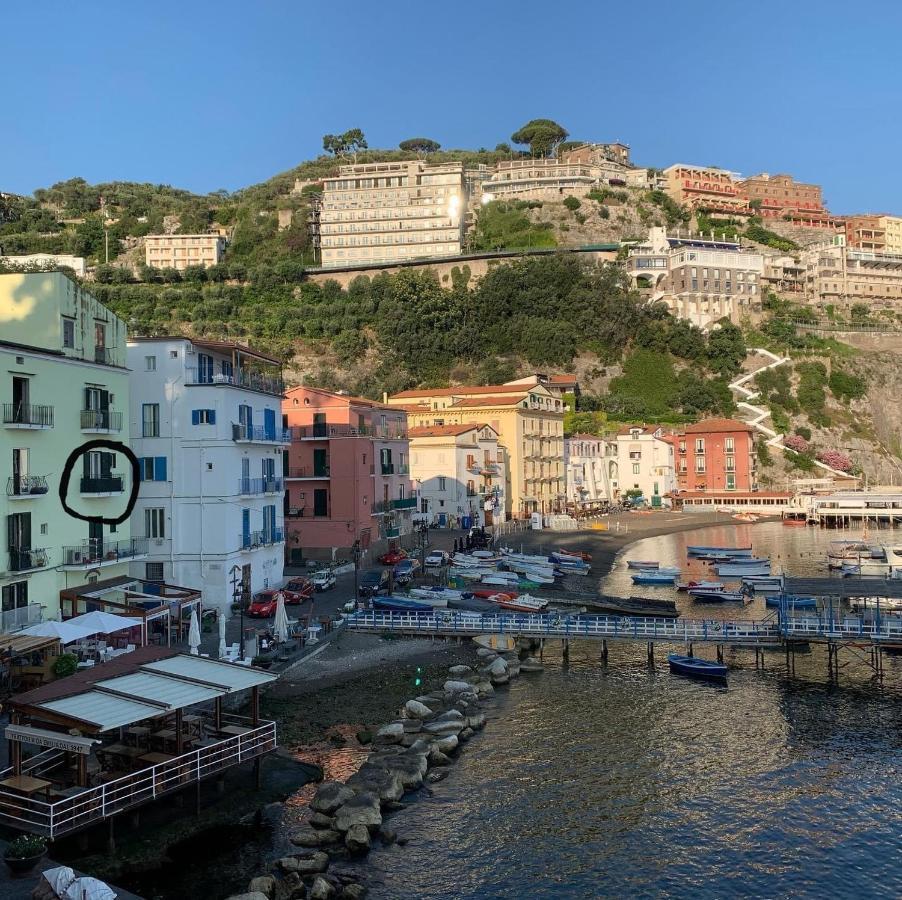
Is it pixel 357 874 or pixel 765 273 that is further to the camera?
pixel 765 273

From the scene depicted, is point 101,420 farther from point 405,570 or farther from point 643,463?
point 643,463

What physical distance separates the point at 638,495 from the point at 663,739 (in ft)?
251

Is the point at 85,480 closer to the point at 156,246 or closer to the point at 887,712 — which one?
the point at 887,712

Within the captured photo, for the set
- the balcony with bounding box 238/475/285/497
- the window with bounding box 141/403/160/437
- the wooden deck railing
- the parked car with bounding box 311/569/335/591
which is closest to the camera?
the wooden deck railing

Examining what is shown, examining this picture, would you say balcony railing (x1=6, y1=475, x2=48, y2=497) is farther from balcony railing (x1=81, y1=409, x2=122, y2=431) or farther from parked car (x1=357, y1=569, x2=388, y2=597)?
parked car (x1=357, y1=569, x2=388, y2=597)

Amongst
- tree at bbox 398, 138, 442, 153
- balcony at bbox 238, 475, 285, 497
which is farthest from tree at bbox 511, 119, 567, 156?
balcony at bbox 238, 475, 285, 497

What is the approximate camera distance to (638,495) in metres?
102

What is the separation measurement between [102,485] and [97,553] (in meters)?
2.54

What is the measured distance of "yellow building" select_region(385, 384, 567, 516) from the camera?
267 feet

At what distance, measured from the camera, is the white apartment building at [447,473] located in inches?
A: 2798

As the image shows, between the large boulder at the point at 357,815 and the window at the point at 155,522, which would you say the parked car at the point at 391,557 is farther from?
the large boulder at the point at 357,815

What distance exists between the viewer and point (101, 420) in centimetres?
3200

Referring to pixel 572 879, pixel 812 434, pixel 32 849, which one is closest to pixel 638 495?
pixel 812 434

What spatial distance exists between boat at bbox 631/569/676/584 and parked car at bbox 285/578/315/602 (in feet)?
74.9
